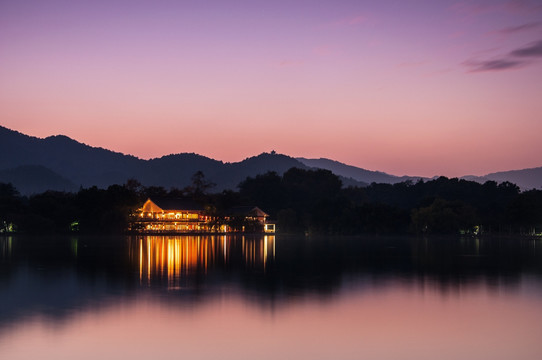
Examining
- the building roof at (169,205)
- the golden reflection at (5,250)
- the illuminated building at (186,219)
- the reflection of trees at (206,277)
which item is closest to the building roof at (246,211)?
the illuminated building at (186,219)

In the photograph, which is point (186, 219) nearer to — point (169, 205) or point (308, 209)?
point (169, 205)

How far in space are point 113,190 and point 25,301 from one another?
60.4 m

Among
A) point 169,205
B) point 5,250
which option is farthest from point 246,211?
point 5,250

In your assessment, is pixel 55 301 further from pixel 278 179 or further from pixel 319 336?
pixel 278 179

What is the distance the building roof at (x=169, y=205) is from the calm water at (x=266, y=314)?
183ft


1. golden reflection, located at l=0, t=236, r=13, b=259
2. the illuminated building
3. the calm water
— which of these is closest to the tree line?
the illuminated building

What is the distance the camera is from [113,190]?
76.3m

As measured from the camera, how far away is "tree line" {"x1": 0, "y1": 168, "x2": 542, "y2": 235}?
242 ft

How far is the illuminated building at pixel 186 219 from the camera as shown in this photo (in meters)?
83.0

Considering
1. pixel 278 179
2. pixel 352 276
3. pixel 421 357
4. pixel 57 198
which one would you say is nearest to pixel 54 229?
pixel 57 198

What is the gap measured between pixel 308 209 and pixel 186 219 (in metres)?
23.0

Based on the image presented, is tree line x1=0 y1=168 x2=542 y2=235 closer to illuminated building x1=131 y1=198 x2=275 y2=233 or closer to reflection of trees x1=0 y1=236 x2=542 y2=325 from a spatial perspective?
illuminated building x1=131 y1=198 x2=275 y2=233

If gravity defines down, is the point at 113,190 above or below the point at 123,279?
above

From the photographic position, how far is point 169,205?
3314 inches
